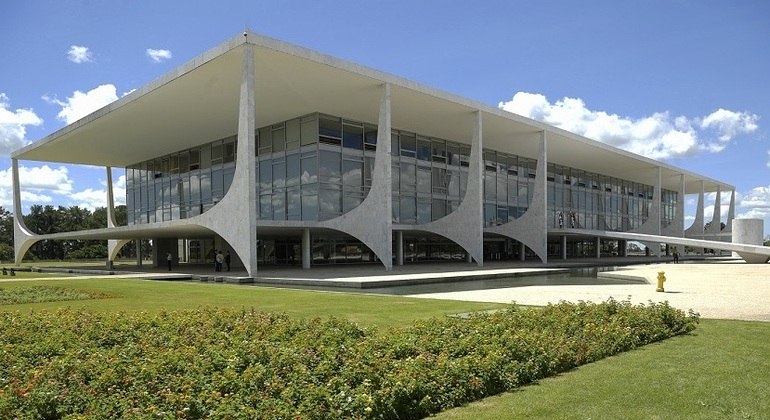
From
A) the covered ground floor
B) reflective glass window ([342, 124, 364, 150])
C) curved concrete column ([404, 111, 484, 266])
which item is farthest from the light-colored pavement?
reflective glass window ([342, 124, 364, 150])

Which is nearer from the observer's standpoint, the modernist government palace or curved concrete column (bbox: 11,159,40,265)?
the modernist government palace

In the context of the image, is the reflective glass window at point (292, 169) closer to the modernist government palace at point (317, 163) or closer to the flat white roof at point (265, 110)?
the modernist government palace at point (317, 163)

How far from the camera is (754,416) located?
19.0 feet

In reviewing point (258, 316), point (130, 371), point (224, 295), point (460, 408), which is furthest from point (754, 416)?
point (224, 295)

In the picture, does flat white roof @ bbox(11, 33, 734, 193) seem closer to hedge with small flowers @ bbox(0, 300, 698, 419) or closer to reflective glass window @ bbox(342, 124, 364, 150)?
reflective glass window @ bbox(342, 124, 364, 150)

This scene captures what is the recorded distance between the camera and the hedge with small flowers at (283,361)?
5617 mm

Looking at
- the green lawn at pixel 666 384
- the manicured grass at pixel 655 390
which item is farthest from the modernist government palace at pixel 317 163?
the manicured grass at pixel 655 390

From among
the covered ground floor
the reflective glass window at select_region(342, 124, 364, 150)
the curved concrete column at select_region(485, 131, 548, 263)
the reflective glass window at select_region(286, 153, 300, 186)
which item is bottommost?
the covered ground floor

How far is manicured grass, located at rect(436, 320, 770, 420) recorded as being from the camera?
235 inches

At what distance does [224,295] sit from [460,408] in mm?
13743

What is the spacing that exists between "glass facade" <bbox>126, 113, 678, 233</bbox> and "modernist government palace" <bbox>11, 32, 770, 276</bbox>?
12cm

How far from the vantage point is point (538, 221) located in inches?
1793

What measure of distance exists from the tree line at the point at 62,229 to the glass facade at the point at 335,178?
32.3 meters

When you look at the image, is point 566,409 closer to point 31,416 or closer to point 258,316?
point 31,416
